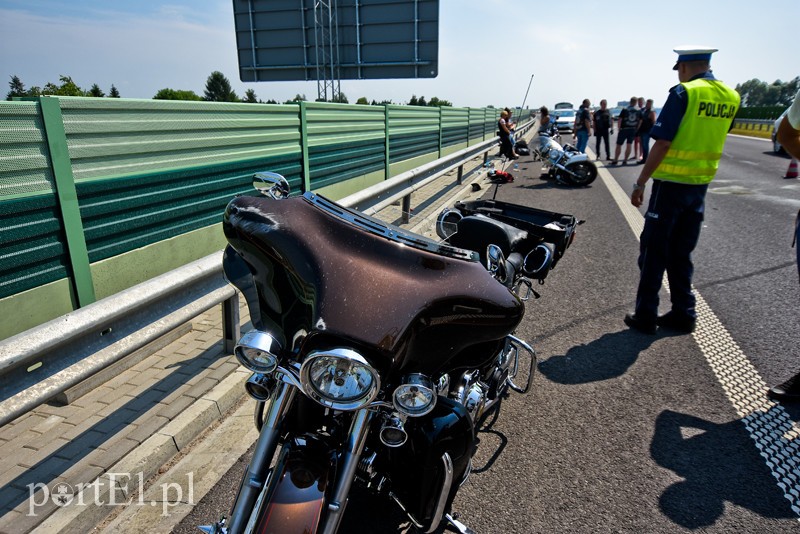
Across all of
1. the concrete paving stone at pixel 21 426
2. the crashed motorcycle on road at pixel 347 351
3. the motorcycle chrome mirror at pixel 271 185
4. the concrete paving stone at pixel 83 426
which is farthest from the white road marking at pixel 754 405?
→ the concrete paving stone at pixel 21 426

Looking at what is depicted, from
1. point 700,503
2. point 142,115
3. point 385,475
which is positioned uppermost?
point 142,115

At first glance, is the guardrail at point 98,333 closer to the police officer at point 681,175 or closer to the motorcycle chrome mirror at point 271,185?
the motorcycle chrome mirror at point 271,185

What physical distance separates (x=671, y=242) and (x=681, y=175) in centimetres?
56

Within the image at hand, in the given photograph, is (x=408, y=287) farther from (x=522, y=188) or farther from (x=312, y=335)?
(x=522, y=188)

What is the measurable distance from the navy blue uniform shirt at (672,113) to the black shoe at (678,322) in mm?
1475

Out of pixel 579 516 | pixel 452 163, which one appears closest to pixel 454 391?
pixel 579 516

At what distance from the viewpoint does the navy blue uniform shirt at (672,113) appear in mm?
3867

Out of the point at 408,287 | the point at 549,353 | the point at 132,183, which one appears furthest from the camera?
the point at 549,353

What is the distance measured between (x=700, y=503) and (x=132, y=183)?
3.85 m

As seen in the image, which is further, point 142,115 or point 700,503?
point 142,115

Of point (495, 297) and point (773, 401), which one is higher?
point (495, 297)

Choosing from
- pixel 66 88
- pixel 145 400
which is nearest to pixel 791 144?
pixel 145 400

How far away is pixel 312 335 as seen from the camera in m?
1.45

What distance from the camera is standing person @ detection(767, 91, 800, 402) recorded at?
324cm
